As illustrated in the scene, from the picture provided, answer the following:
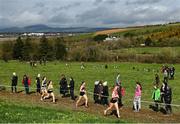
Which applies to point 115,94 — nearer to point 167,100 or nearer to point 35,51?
point 167,100

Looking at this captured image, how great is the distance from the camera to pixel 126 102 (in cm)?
3728

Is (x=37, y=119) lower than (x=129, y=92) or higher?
higher

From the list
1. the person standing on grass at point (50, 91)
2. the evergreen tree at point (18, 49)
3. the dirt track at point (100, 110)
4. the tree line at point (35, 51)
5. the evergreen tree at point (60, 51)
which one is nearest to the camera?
the dirt track at point (100, 110)

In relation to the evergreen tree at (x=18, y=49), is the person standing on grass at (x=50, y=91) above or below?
above

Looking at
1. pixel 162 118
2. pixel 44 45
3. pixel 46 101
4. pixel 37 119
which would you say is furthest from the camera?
pixel 44 45

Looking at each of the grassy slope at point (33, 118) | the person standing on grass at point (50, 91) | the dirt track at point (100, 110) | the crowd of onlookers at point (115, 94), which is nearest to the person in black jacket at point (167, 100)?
the crowd of onlookers at point (115, 94)

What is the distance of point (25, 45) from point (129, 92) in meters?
83.3

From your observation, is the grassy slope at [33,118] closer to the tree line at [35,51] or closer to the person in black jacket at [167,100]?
the person in black jacket at [167,100]

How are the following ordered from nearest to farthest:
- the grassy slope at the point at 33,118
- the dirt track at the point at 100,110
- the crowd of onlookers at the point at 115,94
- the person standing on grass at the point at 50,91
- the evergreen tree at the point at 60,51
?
the grassy slope at the point at 33,118 → the dirt track at the point at 100,110 → the crowd of onlookers at the point at 115,94 → the person standing on grass at the point at 50,91 → the evergreen tree at the point at 60,51

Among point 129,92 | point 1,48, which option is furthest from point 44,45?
point 129,92

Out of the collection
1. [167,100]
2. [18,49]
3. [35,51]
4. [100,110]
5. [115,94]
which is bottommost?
[35,51]

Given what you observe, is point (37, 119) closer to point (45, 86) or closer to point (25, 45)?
point (45, 86)

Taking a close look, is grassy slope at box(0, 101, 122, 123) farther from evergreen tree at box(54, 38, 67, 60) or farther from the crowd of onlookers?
evergreen tree at box(54, 38, 67, 60)

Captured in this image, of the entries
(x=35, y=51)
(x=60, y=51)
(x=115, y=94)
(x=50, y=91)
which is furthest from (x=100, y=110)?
(x=35, y=51)
